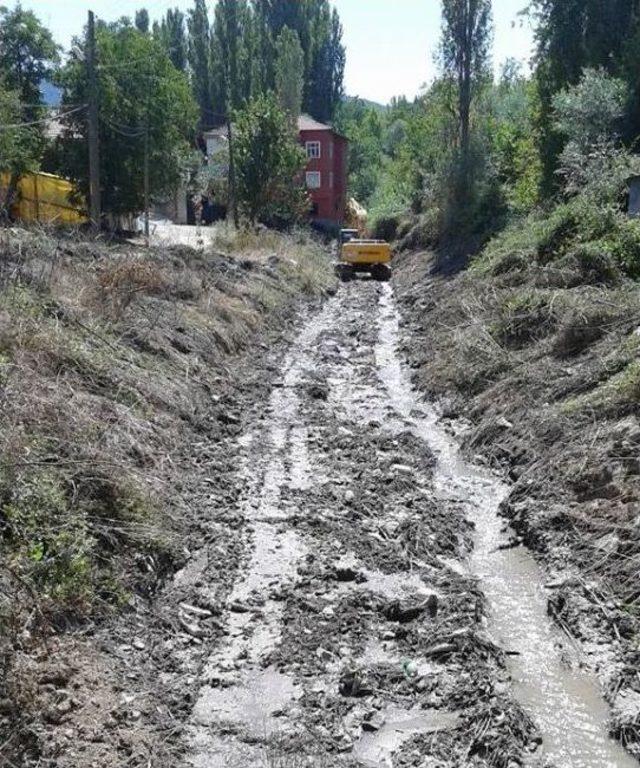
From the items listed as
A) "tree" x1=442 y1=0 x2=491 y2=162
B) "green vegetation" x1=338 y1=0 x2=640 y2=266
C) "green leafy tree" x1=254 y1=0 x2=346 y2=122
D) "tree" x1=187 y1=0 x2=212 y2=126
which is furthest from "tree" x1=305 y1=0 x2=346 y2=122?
"tree" x1=442 y1=0 x2=491 y2=162

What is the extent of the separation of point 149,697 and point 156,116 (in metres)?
27.7

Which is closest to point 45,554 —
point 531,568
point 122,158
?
point 531,568

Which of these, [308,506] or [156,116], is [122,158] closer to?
[156,116]

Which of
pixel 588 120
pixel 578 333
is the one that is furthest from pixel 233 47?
pixel 578 333

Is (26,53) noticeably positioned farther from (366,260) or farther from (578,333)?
(578,333)

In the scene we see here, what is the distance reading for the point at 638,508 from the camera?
675 cm

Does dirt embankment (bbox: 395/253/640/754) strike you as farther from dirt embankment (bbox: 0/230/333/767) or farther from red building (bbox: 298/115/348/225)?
red building (bbox: 298/115/348/225)

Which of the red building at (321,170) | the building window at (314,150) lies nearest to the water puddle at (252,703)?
the red building at (321,170)

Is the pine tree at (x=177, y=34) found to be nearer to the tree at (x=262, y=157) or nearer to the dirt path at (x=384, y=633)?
the tree at (x=262, y=157)

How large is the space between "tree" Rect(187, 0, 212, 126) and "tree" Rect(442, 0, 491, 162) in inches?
1774

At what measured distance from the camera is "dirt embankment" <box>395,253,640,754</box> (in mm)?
5820

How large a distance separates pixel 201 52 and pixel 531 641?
76014mm

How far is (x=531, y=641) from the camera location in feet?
18.4

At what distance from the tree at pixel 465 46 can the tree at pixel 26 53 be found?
15311 millimetres
